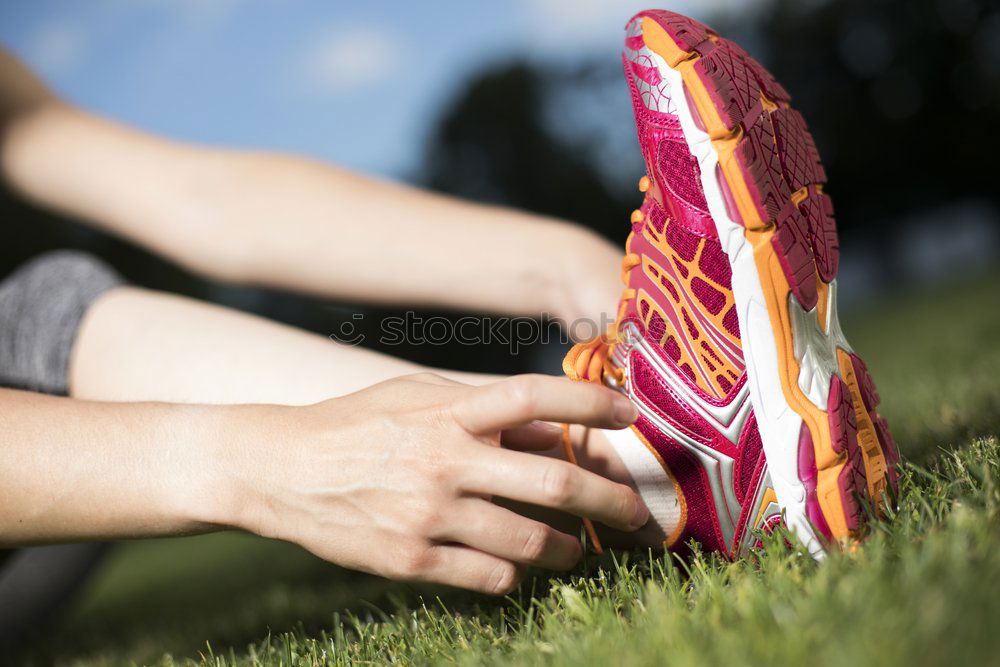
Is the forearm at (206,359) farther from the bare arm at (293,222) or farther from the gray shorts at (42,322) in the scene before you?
the bare arm at (293,222)

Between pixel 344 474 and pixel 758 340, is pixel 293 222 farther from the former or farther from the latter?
pixel 758 340

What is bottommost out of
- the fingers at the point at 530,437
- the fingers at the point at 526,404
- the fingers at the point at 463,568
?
the fingers at the point at 463,568

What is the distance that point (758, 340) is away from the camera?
1220 mm

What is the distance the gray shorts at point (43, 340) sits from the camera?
1676 millimetres

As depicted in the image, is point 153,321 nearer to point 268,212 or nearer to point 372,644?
point 268,212

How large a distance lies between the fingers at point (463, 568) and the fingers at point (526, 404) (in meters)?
0.17

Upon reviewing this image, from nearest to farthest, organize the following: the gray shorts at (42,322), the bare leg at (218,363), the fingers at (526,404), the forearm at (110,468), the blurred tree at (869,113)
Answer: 1. the fingers at (526,404)
2. the forearm at (110,468)
3. the bare leg at (218,363)
4. the gray shorts at (42,322)
5. the blurred tree at (869,113)

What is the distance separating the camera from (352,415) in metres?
1.10

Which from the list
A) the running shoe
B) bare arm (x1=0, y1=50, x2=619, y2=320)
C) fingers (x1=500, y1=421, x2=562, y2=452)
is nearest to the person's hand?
fingers (x1=500, y1=421, x2=562, y2=452)

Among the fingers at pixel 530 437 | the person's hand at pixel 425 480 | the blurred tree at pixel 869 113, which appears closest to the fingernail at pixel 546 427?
the fingers at pixel 530 437

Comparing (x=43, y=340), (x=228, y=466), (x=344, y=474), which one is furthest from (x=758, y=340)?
(x=43, y=340)

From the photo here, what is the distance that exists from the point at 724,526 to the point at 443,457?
540mm

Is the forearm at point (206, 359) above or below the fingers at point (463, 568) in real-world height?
above

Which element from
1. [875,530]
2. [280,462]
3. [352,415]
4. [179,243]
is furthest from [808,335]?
[179,243]
